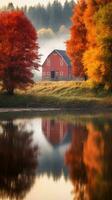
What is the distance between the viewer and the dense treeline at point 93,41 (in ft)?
215

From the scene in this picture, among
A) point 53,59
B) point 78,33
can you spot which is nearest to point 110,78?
point 78,33

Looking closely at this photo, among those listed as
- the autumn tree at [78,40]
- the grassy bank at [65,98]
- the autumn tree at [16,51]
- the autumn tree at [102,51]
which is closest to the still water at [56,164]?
the grassy bank at [65,98]

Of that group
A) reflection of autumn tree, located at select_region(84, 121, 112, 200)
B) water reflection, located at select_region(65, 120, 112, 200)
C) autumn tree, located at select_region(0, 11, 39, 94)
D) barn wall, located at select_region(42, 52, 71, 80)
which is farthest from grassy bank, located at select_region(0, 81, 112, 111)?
water reflection, located at select_region(65, 120, 112, 200)

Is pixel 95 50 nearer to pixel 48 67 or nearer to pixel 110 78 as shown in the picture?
pixel 110 78

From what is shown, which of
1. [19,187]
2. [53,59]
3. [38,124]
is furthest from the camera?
[53,59]

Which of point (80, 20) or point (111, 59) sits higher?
point (80, 20)

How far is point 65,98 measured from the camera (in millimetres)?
66000

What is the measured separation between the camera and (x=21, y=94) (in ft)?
233

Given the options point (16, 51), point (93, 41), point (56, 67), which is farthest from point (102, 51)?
point (56, 67)

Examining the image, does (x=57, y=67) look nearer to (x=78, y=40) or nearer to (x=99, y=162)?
(x=78, y=40)

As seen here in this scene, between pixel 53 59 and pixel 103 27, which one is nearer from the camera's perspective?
pixel 103 27

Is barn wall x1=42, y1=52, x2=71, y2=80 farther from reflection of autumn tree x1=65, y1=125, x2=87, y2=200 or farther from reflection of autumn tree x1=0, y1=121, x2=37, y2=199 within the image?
reflection of autumn tree x1=65, y1=125, x2=87, y2=200

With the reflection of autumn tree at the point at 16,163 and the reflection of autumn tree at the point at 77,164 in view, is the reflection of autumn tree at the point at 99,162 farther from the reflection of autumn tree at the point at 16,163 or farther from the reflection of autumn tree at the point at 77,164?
the reflection of autumn tree at the point at 16,163

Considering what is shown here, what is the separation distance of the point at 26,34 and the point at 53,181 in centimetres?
5289
